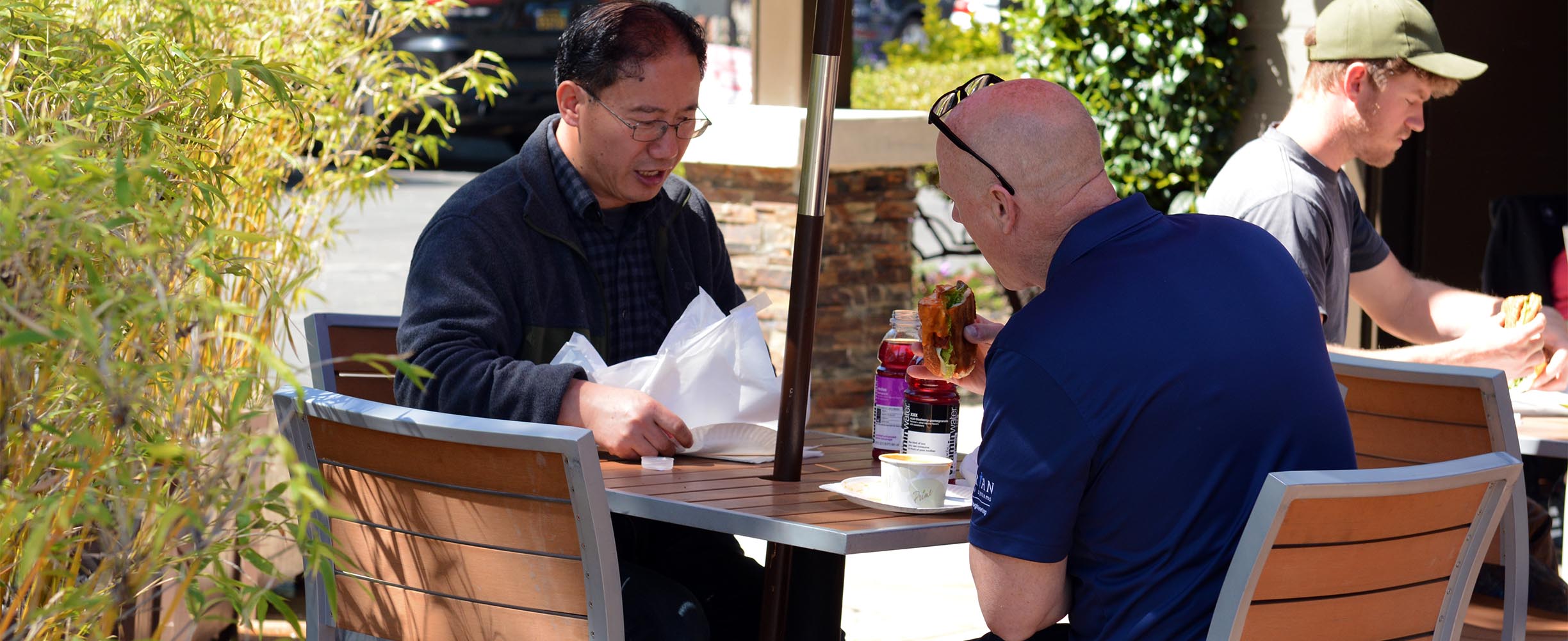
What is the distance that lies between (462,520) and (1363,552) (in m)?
1.09

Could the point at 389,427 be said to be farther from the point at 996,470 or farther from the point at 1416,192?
the point at 1416,192

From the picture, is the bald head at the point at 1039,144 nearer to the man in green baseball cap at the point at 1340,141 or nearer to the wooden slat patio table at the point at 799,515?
the wooden slat patio table at the point at 799,515

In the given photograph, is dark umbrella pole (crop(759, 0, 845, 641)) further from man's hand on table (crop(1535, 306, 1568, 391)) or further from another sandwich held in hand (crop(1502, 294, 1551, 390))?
man's hand on table (crop(1535, 306, 1568, 391))

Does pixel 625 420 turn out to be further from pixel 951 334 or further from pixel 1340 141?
pixel 1340 141

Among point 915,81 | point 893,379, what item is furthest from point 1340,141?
point 915,81

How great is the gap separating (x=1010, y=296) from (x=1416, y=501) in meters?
5.22

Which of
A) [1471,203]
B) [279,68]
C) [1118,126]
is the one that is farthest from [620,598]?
[1471,203]

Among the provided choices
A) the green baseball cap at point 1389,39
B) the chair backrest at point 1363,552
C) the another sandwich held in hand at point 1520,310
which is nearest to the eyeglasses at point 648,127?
the chair backrest at point 1363,552

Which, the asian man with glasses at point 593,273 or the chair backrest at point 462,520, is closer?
the chair backrest at point 462,520

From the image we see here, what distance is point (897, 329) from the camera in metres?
2.44

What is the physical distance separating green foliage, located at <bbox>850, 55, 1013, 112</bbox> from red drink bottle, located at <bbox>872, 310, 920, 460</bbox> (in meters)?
6.45

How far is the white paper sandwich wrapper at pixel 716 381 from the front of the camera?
239 cm

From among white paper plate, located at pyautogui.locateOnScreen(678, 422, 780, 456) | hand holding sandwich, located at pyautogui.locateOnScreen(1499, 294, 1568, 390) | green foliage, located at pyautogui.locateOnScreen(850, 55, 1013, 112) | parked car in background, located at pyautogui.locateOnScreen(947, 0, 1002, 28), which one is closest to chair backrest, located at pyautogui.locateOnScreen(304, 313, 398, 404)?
white paper plate, located at pyautogui.locateOnScreen(678, 422, 780, 456)

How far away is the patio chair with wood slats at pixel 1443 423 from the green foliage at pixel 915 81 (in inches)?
243
